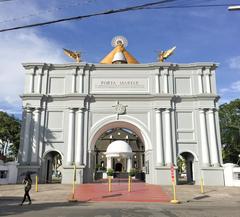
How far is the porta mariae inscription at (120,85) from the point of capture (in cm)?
2994

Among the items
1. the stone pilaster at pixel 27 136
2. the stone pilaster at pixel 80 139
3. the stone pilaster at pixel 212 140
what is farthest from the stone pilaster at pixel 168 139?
the stone pilaster at pixel 27 136

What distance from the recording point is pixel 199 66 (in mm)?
29922

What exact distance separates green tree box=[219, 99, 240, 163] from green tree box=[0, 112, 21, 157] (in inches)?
1347

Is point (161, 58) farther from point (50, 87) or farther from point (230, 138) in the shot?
point (230, 138)

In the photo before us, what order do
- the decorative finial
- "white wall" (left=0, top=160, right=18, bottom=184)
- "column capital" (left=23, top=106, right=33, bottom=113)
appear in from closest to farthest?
"white wall" (left=0, top=160, right=18, bottom=184) → "column capital" (left=23, top=106, right=33, bottom=113) → the decorative finial

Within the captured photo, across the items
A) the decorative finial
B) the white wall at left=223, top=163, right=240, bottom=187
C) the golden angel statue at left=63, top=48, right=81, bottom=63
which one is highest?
the decorative finial

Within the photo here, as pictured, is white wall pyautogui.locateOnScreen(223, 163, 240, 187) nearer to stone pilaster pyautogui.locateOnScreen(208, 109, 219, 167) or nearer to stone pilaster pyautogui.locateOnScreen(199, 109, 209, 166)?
stone pilaster pyautogui.locateOnScreen(208, 109, 219, 167)

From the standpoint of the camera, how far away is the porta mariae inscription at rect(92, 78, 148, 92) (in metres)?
29.9

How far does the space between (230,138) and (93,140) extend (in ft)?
85.7

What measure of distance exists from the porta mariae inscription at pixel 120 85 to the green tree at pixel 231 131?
73.2ft

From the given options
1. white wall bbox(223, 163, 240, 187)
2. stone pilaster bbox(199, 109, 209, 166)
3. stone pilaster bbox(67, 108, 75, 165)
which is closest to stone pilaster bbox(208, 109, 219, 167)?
stone pilaster bbox(199, 109, 209, 166)

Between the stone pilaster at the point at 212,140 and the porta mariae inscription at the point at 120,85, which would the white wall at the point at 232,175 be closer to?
the stone pilaster at the point at 212,140

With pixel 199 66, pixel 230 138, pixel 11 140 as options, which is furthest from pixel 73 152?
pixel 230 138

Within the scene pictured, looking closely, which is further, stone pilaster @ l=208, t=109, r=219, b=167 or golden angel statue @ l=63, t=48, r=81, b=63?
golden angel statue @ l=63, t=48, r=81, b=63
